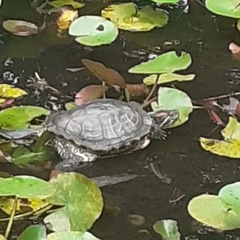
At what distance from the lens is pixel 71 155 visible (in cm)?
201

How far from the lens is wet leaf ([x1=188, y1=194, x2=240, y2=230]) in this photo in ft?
5.68

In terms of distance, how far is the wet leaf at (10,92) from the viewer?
2.25 m

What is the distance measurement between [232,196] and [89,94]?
23.9 inches

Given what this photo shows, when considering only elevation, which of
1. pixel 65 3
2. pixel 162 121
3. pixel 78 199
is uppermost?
pixel 78 199

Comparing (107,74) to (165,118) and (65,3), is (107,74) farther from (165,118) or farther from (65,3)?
(65,3)

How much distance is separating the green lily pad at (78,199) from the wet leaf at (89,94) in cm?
49

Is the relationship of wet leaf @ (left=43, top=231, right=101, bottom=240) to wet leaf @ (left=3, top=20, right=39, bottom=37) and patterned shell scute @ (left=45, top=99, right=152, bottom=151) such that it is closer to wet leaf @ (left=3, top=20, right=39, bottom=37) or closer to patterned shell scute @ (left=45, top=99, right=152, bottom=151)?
patterned shell scute @ (left=45, top=99, right=152, bottom=151)

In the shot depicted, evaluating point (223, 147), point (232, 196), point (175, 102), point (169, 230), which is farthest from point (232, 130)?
point (169, 230)

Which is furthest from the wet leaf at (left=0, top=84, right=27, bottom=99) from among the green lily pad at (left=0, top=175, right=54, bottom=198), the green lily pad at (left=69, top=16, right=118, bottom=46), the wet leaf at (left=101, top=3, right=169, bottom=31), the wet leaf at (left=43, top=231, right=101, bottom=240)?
the wet leaf at (left=43, top=231, right=101, bottom=240)

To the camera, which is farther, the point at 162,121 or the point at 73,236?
the point at 162,121

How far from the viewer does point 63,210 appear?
1.69 metres

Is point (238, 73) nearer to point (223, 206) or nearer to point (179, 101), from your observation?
point (179, 101)

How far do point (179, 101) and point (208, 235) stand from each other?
19.6 inches

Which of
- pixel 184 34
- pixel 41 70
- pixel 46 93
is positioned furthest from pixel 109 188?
pixel 184 34
